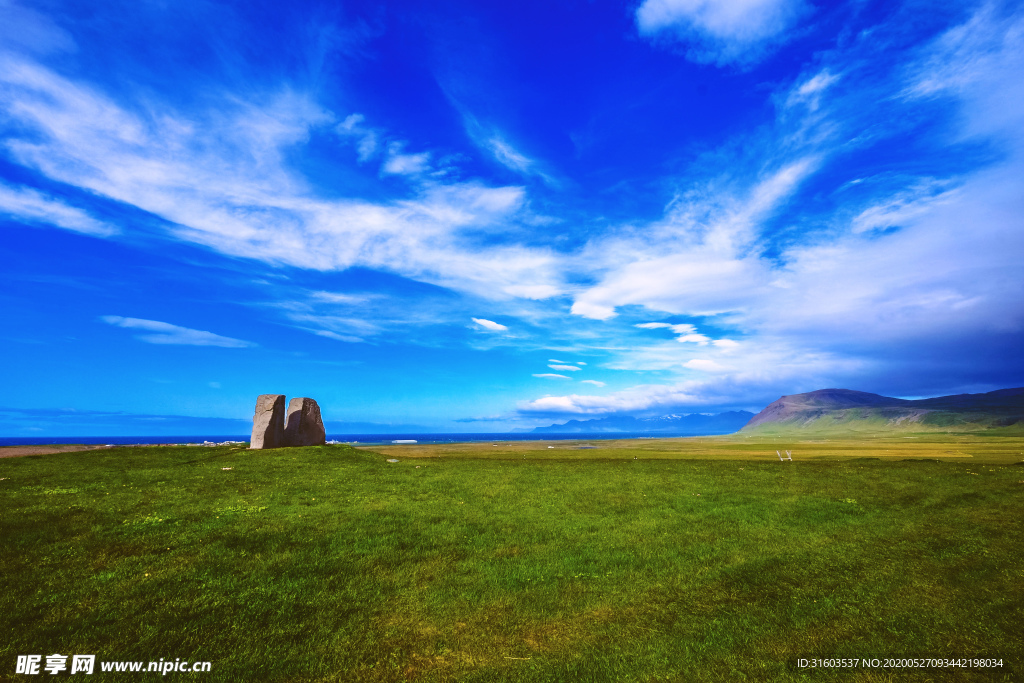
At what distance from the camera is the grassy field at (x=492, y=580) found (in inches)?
363

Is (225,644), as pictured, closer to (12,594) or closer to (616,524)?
(12,594)

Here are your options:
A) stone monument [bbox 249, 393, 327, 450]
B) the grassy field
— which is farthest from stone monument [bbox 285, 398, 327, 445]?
the grassy field

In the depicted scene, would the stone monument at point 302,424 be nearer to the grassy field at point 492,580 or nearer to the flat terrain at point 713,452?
the flat terrain at point 713,452

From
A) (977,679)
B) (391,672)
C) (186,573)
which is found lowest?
(977,679)

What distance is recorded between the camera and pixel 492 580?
13.3 m

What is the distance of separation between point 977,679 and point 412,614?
11.7m

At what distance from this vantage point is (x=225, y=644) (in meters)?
9.46

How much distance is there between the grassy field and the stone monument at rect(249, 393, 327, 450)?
1881 centimetres

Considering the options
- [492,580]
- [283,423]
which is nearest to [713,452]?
[283,423]

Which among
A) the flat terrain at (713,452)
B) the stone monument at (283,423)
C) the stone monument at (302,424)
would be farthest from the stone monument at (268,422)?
the flat terrain at (713,452)

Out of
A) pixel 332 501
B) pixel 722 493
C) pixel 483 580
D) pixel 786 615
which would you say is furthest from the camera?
pixel 722 493

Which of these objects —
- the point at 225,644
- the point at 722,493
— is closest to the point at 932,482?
the point at 722,493

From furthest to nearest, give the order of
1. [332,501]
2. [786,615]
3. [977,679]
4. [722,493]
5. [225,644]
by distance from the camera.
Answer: [722,493]
[332,501]
[786,615]
[225,644]
[977,679]

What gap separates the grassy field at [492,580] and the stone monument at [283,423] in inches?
740
